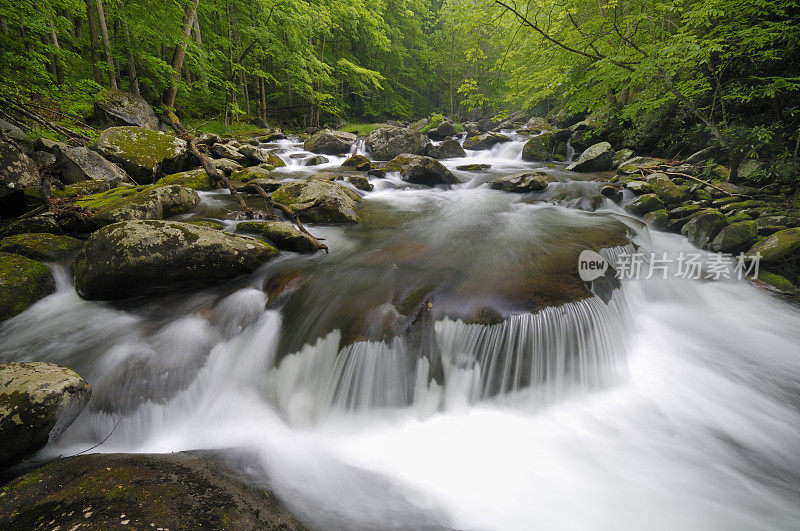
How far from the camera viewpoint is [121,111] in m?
10.1

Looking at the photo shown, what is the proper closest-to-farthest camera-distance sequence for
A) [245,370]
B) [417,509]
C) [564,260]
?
[417,509]
[245,370]
[564,260]

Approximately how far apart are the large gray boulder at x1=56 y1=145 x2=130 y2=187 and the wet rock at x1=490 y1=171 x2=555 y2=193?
29.8 feet

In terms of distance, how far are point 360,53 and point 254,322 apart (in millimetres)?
28521

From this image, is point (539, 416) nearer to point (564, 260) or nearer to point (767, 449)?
point (767, 449)

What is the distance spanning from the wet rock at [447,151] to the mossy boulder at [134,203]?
1090 cm

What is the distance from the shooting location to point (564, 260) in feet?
13.9

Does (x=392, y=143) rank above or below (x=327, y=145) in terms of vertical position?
above

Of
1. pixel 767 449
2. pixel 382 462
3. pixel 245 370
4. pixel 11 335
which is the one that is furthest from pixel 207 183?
pixel 767 449

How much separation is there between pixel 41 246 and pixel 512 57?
9.30 metres

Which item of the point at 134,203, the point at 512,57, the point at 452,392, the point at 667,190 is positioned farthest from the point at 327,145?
the point at 452,392

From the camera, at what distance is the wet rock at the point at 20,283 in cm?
318

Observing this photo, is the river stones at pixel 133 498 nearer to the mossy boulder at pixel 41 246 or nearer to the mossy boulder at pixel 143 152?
the mossy boulder at pixel 41 246

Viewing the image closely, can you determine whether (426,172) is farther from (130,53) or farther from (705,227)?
(130,53)

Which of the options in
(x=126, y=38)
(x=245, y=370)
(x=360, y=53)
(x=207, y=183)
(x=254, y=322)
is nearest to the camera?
(x=245, y=370)
